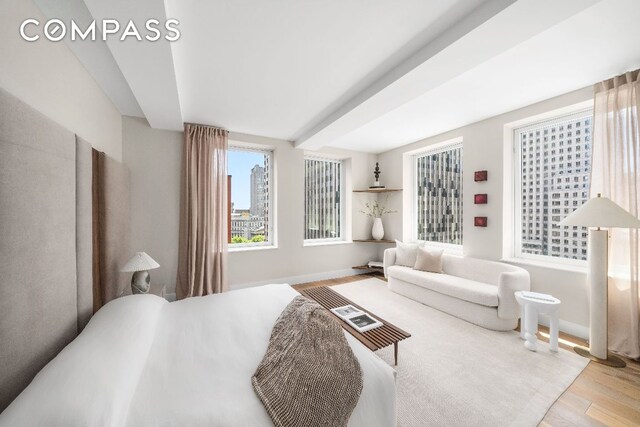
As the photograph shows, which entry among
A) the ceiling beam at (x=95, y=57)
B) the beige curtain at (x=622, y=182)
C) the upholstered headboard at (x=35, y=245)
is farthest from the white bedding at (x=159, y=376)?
the beige curtain at (x=622, y=182)

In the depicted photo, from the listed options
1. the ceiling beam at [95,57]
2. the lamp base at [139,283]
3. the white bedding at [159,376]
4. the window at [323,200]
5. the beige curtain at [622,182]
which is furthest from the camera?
the window at [323,200]

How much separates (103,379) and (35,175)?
39.4 inches

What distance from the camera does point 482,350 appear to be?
7.13 feet

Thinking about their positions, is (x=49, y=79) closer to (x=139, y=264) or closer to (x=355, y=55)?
(x=139, y=264)

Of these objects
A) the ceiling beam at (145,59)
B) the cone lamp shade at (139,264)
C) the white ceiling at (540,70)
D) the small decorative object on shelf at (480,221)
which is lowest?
the cone lamp shade at (139,264)

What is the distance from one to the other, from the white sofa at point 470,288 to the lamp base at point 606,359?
49 centimetres

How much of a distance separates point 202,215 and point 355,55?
2.86 meters

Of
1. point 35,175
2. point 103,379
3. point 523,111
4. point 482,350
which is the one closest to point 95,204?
point 35,175

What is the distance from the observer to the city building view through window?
159 inches

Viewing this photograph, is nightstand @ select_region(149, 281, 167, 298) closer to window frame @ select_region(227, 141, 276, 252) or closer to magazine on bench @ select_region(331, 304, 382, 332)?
window frame @ select_region(227, 141, 276, 252)

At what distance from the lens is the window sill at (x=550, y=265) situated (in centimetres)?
252

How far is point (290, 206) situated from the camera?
166 inches

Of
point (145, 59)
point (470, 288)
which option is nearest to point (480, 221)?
point (470, 288)

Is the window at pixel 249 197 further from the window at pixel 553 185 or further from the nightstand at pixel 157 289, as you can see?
the window at pixel 553 185
